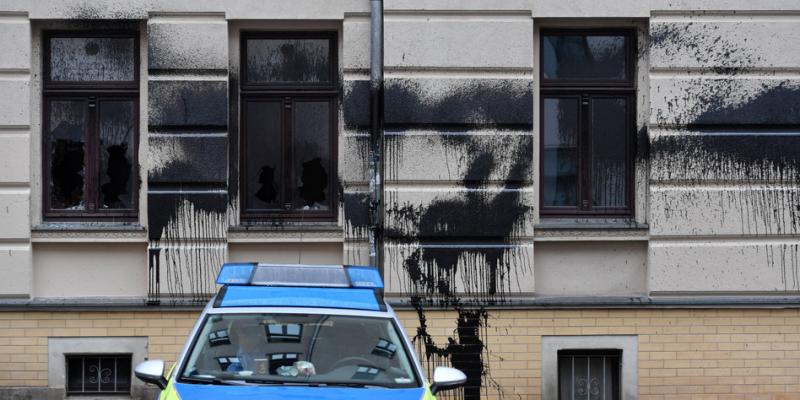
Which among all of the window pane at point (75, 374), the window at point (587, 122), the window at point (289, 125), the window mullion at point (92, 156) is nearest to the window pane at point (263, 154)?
the window at point (289, 125)

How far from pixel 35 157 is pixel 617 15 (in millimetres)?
5885

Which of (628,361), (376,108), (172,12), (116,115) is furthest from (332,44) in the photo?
(628,361)

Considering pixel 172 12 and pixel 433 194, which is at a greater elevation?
pixel 172 12

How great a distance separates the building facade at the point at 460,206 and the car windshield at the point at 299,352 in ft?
11.5

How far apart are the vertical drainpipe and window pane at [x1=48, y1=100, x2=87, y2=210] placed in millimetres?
2910

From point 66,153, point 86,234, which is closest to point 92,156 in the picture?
point 66,153

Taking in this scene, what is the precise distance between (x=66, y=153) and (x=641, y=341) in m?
6.01

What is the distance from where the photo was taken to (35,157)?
10930 millimetres

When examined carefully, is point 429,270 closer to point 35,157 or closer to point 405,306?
point 405,306

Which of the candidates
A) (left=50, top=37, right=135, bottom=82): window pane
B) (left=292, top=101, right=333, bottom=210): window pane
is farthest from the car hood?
(left=50, top=37, right=135, bottom=82): window pane

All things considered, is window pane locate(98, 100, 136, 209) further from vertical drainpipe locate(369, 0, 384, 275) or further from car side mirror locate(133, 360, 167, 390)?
car side mirror locate(133, 360, 167, 390)

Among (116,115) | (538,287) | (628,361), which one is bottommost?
(628,361)

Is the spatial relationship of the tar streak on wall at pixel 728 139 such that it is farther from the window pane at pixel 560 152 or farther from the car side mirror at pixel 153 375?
the car side mirror at pixel 153 375

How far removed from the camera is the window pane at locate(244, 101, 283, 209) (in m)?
11.2
